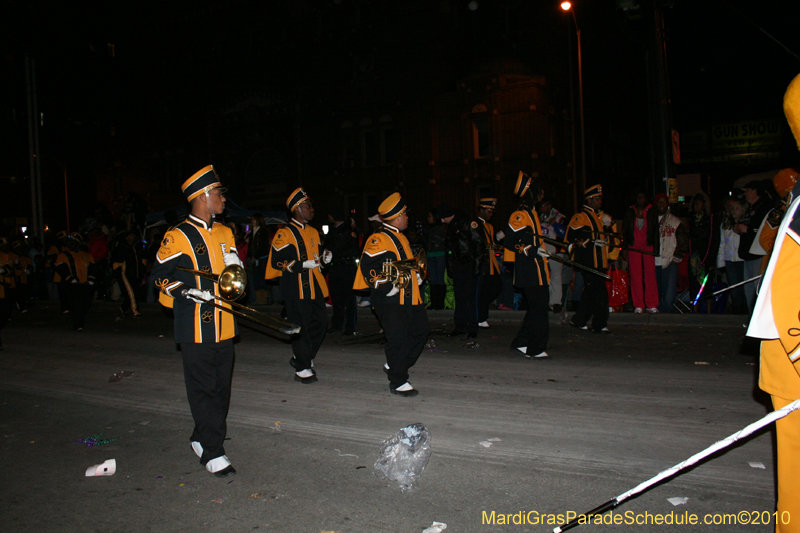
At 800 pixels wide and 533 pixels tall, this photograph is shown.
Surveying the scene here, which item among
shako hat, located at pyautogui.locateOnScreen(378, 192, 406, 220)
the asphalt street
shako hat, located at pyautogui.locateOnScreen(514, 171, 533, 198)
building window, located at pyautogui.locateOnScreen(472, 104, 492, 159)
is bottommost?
the asphalt street

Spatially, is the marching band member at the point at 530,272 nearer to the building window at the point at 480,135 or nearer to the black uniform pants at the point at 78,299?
the black uniform pants at the point at 78,299

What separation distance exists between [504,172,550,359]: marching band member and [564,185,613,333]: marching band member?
62.1 inches

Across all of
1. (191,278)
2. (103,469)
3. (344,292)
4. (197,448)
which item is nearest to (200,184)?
(191,278)

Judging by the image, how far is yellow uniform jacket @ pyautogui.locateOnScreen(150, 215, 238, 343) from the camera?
4.39 meters

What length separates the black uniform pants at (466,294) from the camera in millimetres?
9922

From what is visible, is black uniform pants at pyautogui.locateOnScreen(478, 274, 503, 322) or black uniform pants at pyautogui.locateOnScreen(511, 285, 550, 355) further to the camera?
black uniform pants at pyautogui.locateOnScreen(478, 274, 503, 322)

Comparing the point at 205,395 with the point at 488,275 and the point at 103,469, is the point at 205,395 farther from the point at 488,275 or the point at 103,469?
the point at 488,275

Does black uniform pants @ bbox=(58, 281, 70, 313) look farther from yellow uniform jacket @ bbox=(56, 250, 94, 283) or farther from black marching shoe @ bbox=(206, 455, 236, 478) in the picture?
black marching shoe @ bbox=(206, 455, 236, 478)

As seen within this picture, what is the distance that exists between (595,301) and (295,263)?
16.6ft

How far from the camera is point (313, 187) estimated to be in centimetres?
3241

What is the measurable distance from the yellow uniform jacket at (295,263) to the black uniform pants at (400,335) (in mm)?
1040

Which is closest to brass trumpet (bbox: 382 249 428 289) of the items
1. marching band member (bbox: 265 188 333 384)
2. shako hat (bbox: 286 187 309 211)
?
marching band member (bbox: 265 188 333 384)

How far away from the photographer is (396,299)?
643cm

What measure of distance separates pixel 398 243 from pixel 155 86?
1480 inches
